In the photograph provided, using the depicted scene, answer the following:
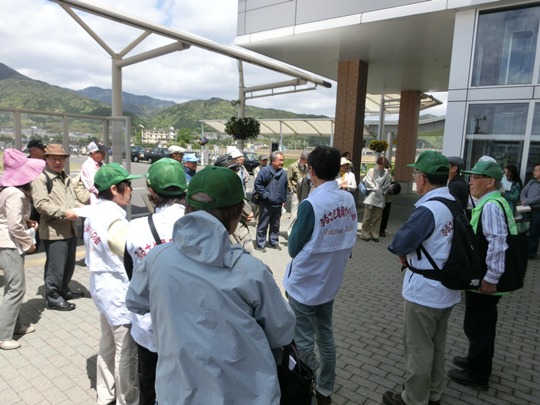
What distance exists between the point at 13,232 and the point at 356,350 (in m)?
3.63

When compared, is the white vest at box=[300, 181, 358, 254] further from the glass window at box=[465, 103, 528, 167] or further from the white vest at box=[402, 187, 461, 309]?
the glass window at box=[465, 103, 528, 167]

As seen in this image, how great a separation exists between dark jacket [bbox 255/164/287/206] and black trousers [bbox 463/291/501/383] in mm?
4652

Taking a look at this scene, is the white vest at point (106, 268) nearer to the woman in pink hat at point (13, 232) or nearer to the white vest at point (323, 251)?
the white vest at point (323, 251)

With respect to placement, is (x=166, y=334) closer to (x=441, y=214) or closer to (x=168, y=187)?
(x=168, y=187)

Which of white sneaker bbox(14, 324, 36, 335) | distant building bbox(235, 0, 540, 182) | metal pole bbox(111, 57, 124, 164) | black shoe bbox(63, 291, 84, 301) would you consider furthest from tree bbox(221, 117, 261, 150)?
white sneaker bbox(14, 324, 36, 335)

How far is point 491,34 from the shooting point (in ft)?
24.4

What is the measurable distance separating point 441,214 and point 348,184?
5.94 metres

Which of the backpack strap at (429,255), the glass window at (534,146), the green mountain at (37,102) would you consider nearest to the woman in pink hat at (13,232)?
the backpack strap at (429,255)

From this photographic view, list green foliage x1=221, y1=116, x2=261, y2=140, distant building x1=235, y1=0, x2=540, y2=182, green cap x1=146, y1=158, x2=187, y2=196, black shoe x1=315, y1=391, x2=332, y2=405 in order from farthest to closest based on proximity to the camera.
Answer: green foliage x1=221, y1=116, x2=261, y2=140 < distant building x1=235, y1=0, x2=540, y2=182 < black shoe x1=315, y1=391, x2=332, y2=405 < green cap x1=146, y1=158, x2=187, y2=196

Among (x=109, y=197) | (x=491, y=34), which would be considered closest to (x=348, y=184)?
(x=491, y=34)

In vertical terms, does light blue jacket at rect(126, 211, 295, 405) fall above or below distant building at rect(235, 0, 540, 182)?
below

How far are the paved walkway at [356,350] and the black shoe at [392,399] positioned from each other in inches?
3.5

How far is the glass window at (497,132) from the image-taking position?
23.9ft

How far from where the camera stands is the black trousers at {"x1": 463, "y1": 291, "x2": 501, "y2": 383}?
10.9 feet
